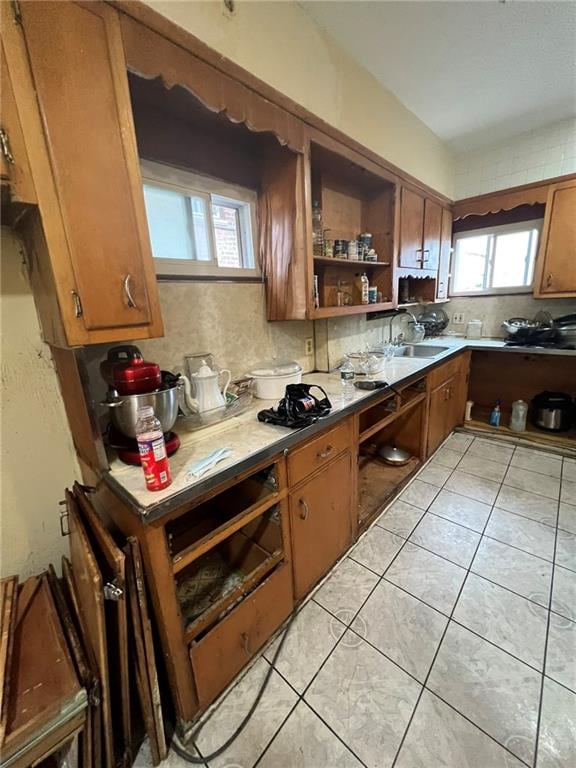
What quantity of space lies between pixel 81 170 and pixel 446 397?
8.89ft

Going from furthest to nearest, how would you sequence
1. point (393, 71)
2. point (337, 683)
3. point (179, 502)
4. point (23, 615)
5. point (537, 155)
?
point (537, 155), point (393, 71), point (337, 683), point (23, 615), point (179, 502)

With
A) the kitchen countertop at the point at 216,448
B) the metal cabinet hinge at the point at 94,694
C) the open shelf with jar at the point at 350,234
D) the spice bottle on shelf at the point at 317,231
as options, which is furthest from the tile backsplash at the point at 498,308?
the metal cabinet hinge at the point at 94,694

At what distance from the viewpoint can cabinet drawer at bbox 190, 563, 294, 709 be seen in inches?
38.3

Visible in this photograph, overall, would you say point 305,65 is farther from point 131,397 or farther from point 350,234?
point 131,397

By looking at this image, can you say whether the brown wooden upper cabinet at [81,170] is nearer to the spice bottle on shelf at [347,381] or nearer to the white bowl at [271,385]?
the white bowl at [271,385]

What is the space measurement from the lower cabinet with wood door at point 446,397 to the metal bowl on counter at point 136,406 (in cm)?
187

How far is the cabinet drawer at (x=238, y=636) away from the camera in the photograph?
973mm

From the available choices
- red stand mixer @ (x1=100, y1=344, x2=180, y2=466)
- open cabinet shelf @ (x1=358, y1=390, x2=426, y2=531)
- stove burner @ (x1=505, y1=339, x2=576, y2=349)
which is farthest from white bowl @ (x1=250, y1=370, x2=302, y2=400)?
stove burner @ (x1=505, y1=339, x2=576, y2=349)

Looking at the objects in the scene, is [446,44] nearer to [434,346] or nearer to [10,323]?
[434,346]

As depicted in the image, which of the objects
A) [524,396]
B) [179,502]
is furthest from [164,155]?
[524,396]

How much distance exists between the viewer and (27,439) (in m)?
1.05

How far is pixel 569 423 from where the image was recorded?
108 inches

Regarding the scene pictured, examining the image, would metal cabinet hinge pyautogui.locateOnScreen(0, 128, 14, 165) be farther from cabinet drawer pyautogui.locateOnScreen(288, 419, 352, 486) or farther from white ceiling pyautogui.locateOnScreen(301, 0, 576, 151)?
white ceiling pyautogui.locateOnScreen(301, 0, 576, 151)

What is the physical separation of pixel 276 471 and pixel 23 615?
36.0 inches
